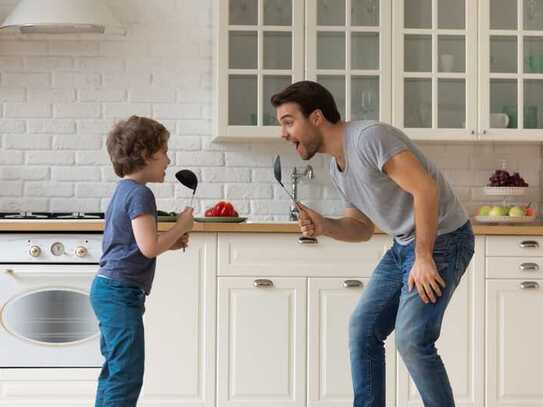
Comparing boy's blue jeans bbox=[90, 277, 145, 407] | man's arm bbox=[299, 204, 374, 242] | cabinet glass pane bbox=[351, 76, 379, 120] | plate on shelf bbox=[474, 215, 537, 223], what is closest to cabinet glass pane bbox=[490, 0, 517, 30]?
cabinet glass pane bbox=[351, 76, 379, 120]

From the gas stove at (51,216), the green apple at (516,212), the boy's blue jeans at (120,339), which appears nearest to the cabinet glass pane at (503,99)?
the green apple at (516,212)

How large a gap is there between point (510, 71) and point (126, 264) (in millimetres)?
Result: 2398

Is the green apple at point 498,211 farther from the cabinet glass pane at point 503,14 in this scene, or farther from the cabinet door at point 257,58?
the cabinet door at point 257,58

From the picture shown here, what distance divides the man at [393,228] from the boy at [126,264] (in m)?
0.44

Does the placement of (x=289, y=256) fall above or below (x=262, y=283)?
above

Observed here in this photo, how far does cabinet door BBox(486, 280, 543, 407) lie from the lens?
172 inches

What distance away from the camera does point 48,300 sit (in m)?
4.22

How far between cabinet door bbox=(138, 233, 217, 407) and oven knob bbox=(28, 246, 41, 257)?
1.59 ft

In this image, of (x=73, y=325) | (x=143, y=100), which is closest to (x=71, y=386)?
(x=73, y=325)

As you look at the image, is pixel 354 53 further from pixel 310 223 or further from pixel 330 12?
pixel 310 223

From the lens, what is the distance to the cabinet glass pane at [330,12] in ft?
15.7

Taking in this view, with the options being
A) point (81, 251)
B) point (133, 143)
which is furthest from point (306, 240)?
point (133, 143)

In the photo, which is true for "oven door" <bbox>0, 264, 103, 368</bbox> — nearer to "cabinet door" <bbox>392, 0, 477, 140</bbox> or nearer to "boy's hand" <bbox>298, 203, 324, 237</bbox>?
"boy's hand" <bbox>298, 203, 324, 237</bbox>

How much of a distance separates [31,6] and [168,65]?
0.77 m
